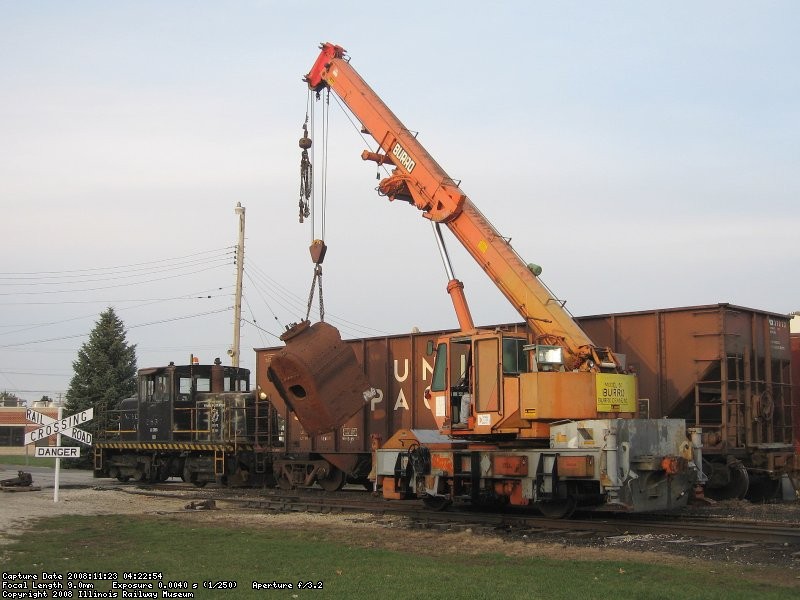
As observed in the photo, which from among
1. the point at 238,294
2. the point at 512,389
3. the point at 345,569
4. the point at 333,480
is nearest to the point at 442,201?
the point at 512,389

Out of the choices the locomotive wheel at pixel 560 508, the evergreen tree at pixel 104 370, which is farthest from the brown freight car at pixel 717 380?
the evergreen tree at pixel 104 370

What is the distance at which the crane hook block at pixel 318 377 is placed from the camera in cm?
1912

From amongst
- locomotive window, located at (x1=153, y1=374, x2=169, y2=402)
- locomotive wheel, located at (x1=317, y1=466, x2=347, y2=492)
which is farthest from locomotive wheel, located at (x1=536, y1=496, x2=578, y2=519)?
locomotive window, located at (x1=153, y1=374, x2=169, y2=402)

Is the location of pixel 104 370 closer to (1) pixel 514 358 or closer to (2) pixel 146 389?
(2) pixel 146 389

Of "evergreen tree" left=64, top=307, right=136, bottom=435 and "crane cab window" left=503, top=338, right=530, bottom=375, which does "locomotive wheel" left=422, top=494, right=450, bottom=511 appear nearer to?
"crane cab window" left=503, top=338, right=530, bottom=375

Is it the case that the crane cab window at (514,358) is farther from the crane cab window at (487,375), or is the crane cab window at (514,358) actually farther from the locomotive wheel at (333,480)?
the locomotive wheel at (333,480)

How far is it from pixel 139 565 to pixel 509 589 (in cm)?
434

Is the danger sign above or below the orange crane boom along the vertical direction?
→ below

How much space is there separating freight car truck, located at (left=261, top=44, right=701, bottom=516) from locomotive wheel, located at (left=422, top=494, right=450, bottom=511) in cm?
2

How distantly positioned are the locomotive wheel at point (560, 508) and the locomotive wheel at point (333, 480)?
8563 millimetres

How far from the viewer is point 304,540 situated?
41.8 ft

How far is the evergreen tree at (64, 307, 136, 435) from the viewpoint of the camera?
135 feet

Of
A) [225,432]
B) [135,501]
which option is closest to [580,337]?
[135,501]

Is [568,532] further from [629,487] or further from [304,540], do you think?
[304,540]
